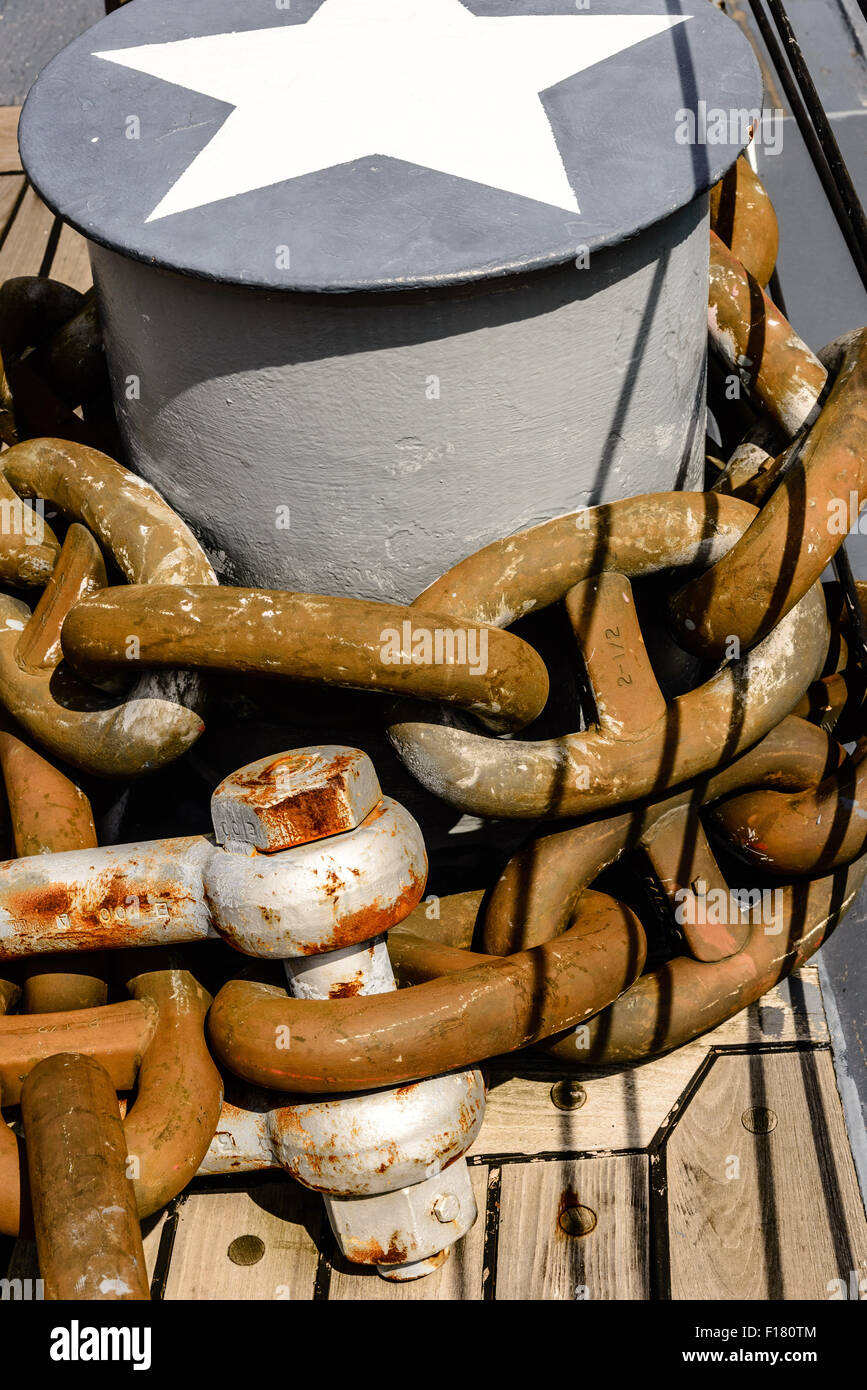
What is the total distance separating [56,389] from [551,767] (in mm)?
1158

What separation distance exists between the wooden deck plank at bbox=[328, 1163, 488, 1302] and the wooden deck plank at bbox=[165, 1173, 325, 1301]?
0.04 meters

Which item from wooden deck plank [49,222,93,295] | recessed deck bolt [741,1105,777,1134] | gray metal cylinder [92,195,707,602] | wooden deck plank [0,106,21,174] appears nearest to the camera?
gray metal cylinder [92,195,707,602]

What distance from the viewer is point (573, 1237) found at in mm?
1702

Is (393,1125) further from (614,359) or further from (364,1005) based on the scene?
(614,359)

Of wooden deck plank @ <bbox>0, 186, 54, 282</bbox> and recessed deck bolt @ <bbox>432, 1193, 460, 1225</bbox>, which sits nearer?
recessed deck bolt @ <bbox>432, 1193, 460, 1225</bbox>

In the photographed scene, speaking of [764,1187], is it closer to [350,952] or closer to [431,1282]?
[431,1282]

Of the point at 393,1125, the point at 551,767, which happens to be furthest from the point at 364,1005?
the point at 551,767

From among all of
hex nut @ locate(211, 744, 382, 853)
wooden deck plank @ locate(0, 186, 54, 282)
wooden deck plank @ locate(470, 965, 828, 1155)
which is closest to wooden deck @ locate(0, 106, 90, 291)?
wooden deck plank @ locate(0, 186, 54, 282)

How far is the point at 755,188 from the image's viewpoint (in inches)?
92.4

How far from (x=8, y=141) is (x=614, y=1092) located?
3.37 meters

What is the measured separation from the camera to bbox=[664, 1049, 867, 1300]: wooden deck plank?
165cm

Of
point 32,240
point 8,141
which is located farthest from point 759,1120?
Result: point 8,141

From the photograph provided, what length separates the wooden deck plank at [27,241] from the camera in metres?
3.45

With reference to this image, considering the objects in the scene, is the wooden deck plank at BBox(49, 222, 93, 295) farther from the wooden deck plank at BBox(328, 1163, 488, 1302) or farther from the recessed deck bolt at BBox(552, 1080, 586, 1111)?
the wooden deck plank at BBox(328, 1163, 488, 1302)
